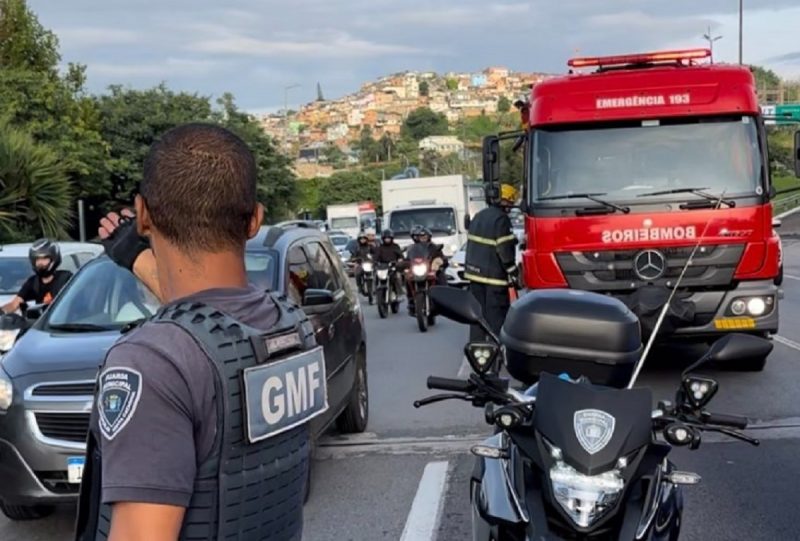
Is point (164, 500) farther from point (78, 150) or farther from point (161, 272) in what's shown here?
point (78, 150)

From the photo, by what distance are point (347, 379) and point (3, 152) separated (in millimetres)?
15727

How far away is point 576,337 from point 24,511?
392 centimetres

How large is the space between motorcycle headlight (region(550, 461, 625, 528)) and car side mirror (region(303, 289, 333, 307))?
150 inches

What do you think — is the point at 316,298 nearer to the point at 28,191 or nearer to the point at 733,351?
the point at 733,351

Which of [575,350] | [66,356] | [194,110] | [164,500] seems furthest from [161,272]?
[194,110]

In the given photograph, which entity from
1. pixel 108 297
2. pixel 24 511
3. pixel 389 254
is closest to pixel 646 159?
pixel 108 297

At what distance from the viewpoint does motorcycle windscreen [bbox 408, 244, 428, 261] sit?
15.7 meters

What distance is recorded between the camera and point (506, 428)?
290 cm

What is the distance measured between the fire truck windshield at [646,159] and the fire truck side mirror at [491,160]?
76 cm

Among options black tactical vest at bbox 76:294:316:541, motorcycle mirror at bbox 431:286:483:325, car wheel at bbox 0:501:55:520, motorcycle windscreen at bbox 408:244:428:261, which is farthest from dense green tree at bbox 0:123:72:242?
black tactical vest at bbox 76:294:316:541

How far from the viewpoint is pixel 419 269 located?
50.4ft

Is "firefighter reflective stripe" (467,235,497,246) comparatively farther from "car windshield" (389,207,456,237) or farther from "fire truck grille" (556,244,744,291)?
"car windshield" (389,207,456,237)

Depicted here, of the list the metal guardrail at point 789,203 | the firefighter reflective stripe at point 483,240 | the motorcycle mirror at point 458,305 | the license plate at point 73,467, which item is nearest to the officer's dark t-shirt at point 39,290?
the firefighter reflective stripe at point 483,240

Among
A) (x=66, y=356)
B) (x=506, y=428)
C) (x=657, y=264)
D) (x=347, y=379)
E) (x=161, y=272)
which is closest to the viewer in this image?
(x=161, y=272)
